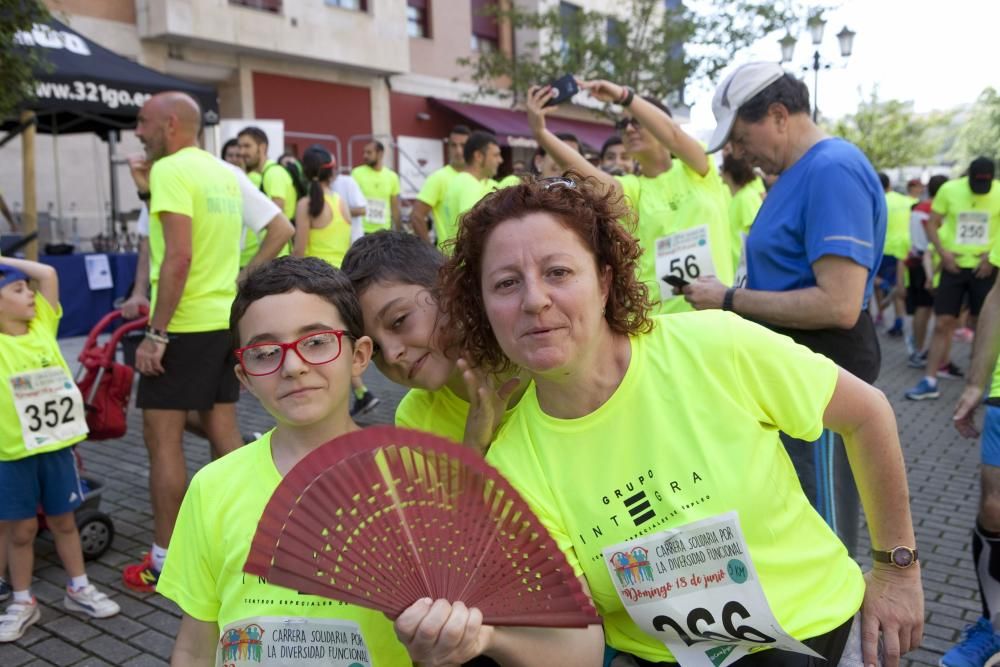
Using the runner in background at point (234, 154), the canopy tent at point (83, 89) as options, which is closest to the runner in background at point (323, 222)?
the runner in background at point (234, 154)

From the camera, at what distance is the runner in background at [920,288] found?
366 inches

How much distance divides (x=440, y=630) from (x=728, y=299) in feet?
7.37

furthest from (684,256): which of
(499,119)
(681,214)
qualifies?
(499,119)

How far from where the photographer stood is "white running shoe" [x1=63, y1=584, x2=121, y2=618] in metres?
3.65

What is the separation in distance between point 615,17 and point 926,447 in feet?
56.7

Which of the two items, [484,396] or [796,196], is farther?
[796,196]

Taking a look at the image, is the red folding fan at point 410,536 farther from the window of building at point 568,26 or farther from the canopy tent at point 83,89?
the window of building at point 568,26

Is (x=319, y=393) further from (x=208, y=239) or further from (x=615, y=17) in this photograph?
(x=615, y=17)

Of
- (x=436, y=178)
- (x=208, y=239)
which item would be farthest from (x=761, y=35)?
(x=208, y=239)

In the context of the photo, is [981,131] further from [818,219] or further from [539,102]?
[818,219]

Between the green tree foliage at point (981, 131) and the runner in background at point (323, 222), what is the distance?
51.0 meters

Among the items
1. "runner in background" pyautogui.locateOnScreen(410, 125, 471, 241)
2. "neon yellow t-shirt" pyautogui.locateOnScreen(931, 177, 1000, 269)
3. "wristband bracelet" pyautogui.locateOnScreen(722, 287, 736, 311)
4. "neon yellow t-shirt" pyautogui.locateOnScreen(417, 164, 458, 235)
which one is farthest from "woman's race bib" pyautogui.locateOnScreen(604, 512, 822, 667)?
"neon yellow t-shirt" pyautogui.locateOnScreen(931, 177, 1000, 269)

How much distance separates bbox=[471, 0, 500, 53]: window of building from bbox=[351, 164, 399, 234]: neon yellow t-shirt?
1723cm

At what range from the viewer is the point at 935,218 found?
854 centimetres
